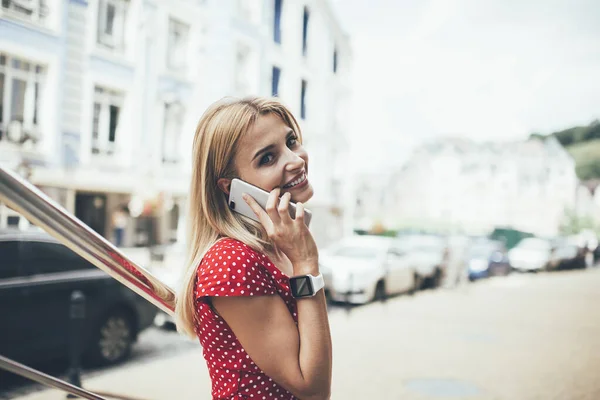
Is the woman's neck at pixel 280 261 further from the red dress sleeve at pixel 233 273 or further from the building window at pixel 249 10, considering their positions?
the building window at pixel 249 10

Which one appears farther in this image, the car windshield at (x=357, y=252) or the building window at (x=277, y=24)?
the building window at (x=277, y=24)

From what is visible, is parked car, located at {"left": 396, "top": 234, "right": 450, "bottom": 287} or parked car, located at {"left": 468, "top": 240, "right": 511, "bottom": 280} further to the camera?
parked car, located at {"left": 468, "top": 240, "right": 511, "bottom": 280}

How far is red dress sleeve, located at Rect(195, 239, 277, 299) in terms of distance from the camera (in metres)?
0.92

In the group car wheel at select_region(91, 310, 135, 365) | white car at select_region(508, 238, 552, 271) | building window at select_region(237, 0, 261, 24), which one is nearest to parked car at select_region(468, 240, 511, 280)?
white car at select_region(508, 238, 552, 271)

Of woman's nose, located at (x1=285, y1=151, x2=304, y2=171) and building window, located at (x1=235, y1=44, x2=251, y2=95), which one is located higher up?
building window, located at (x1=235, y1=44, x2=251, y2=95)

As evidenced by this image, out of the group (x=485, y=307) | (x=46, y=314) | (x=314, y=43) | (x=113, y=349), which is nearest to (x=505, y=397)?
(x=113, y=349)

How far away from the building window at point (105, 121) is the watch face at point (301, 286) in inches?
322

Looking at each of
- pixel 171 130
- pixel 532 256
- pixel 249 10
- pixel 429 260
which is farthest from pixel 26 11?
pixel 532 256

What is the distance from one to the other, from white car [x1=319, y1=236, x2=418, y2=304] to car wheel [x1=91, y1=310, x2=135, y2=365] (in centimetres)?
420

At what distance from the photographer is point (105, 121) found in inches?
353

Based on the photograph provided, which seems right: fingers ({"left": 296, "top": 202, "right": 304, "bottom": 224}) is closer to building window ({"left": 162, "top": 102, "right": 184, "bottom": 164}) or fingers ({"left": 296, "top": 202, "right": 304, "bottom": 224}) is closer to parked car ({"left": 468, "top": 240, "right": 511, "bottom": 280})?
building window ({"left": 162, "top": 102, "right": 184, "bottom": 164})

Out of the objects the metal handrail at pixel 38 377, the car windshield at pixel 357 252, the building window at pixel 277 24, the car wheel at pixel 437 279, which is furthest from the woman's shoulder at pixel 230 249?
the car wheel at pixel 437 279

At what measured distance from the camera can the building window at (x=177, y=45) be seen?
989 cm

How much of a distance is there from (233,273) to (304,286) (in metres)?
0.13
